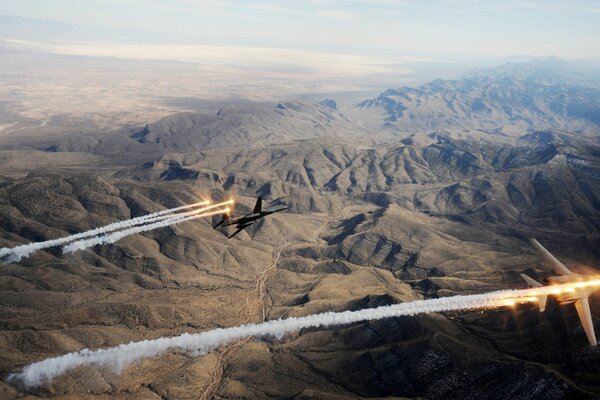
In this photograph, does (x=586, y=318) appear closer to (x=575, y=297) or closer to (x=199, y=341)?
(x=575, y=297)

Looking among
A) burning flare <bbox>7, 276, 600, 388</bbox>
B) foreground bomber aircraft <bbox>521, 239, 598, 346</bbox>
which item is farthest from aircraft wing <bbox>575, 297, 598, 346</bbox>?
burning flare <bbox>7, 276, 600, 388</bbox>

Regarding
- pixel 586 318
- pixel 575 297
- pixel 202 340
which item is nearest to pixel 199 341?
pixel 202 340

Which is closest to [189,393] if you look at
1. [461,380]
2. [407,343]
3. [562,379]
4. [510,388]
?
[407,343]

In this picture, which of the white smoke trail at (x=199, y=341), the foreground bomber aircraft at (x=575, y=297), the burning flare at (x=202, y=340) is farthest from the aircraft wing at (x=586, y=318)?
the white smoke trail at (x=199, y=341)

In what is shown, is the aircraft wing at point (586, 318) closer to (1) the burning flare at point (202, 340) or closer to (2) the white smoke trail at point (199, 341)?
(1) the burning flare at point (202, 340)

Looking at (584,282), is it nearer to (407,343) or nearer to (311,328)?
(407,343)

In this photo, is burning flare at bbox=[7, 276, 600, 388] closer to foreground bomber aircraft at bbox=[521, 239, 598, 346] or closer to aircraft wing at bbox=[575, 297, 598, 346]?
foreground bomber aircraft at bbox=[521, 239, 598, 346]

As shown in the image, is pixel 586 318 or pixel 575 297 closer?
pixel 586 318

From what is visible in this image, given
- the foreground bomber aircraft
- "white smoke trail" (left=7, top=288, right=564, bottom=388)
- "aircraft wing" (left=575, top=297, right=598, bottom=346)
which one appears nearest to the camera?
"aircraft wing" (left=575, top=297, right=598, bottom=346)
